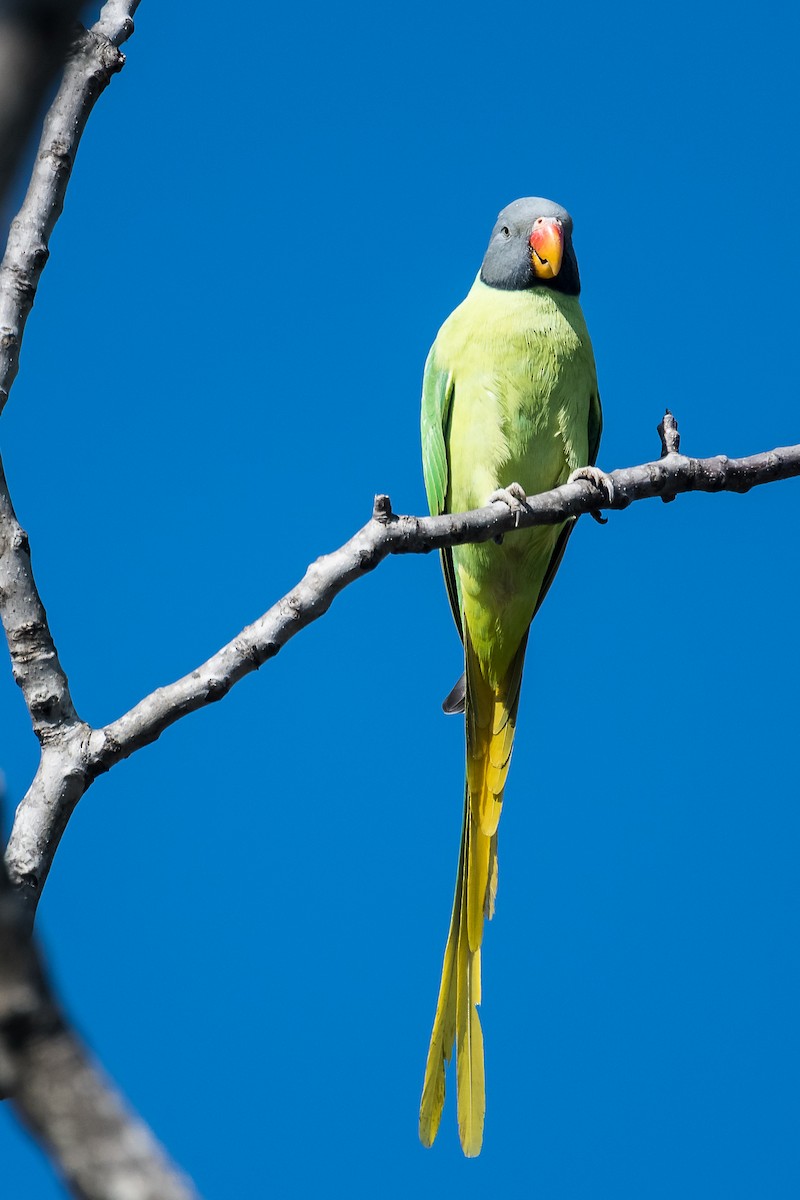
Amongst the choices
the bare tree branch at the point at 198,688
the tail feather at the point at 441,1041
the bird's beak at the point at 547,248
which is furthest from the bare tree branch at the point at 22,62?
the bird's beak at the point at 547,248

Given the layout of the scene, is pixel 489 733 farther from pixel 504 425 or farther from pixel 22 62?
Result: pixel 22 62

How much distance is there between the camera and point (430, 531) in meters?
2.49

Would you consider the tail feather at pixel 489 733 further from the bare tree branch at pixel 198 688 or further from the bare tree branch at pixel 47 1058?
the bare tree branch at pixel 47 1058

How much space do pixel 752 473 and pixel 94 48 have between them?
1.87 metres

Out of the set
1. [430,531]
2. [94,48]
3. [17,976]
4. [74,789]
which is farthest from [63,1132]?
[94,48]

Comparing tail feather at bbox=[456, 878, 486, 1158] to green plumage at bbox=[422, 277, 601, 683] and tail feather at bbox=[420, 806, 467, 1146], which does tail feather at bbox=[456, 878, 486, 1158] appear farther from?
green plumage at bbox=[422, 277, 601, 683]

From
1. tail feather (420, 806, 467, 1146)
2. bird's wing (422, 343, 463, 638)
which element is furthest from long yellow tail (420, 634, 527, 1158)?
bird's wing (422, 343, 463, 638)

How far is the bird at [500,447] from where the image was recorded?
3.73m

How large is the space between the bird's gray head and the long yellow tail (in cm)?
126

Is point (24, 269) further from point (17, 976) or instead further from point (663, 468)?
point (17, 976)

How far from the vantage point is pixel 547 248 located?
394 centimetres

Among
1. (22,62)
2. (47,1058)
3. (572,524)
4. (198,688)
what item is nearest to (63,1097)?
(47,1058)

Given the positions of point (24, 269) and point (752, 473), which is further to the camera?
point (752, 473)

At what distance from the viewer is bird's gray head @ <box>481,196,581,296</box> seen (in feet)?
12.9
